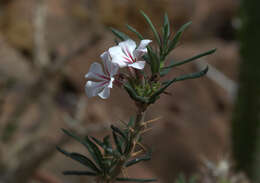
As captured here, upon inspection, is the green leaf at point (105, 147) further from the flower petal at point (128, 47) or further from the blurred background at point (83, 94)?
the blurred background at point (83, 94)

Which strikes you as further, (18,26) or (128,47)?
(18,26)

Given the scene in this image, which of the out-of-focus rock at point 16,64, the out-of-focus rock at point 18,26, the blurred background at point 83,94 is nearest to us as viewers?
the blurred background at point 83,94

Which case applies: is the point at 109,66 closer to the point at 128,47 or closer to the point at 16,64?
the point at 128,47

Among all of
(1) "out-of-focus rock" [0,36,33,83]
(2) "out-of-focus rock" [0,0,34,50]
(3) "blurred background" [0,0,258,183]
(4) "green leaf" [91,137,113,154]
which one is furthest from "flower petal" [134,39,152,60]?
(2) "out-of-focus rock" [0,0,34,50]

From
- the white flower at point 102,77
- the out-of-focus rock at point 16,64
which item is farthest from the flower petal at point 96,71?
the out-of-focus rock at point 16,64

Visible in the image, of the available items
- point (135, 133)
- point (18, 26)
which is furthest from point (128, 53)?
point (18, 26)

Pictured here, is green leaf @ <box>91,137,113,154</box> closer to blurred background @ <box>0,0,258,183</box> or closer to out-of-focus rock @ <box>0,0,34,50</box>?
blurred background @ <box>0,0,258,183</box>
